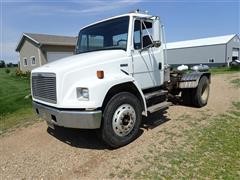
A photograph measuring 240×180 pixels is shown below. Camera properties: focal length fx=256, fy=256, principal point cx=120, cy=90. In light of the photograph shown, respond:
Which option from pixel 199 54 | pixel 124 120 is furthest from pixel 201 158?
pixel 199 54

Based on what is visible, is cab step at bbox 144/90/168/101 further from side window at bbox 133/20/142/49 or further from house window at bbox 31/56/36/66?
house window at bbox 31/56/36/66

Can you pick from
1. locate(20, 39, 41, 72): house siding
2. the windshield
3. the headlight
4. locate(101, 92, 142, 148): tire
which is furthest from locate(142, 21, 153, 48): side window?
locate(20, 39, 41, 72): house siding

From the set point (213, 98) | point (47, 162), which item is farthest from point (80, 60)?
point (213, 98)

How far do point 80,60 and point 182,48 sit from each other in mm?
48395

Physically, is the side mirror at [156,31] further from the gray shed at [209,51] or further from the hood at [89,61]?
the gray shed at [209,51]

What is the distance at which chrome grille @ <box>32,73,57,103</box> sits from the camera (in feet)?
15.1

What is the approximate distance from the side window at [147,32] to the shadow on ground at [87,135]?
196 cm

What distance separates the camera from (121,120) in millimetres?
4871

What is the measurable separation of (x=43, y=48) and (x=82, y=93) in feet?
77.1

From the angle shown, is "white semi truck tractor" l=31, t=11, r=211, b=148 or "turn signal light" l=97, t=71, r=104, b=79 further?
"turn signal light" l=97, t=71, r=104, b=79

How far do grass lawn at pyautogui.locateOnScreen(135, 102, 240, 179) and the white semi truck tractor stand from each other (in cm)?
94

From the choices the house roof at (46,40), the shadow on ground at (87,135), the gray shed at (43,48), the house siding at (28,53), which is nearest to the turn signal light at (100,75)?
the shadow on ground at (87,135)

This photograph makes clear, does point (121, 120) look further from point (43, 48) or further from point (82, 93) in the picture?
point (43, 48)

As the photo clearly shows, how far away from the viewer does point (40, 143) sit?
18.2 ft
